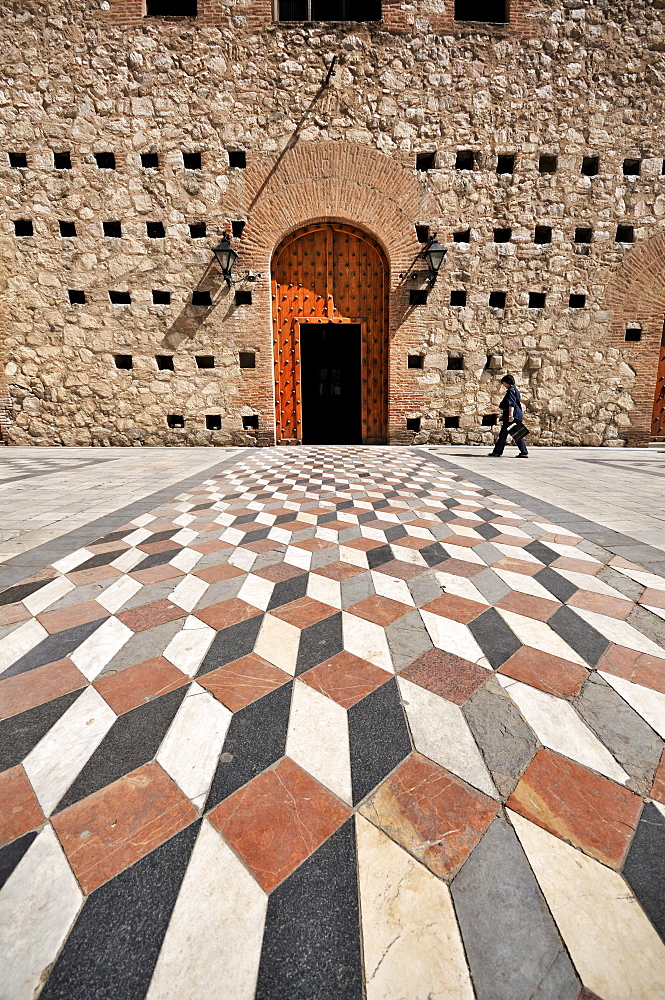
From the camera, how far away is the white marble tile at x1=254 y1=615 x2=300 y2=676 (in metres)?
1.50

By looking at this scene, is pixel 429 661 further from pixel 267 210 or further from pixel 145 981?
pixel 267 210

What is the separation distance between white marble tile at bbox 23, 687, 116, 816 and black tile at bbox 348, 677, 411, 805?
2.49 ft

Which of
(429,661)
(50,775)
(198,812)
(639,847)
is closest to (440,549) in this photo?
(429,661)

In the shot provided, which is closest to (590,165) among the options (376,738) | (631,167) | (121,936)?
(631,167)

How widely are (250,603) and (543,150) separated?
10623 mm

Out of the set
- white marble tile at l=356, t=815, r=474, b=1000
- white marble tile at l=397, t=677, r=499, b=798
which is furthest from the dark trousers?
Answer: white marble tile at l=356, t=815, r=474, b=1000

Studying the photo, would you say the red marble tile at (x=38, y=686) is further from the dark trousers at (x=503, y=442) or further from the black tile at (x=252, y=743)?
the dark trousers at (x=503, y=442)

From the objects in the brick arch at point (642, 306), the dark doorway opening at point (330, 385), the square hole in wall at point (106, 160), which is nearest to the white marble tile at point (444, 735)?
the dark doorway opening at point (330, 385)

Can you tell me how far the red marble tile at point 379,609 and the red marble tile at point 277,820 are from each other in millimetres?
805

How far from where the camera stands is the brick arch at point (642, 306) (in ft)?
26.3

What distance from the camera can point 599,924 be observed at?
0.73 meters

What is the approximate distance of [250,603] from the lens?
6.29 feet

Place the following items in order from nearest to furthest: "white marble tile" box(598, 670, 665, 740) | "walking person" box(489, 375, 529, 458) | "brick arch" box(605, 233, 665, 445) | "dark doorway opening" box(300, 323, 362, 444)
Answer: "white marble tile" box(598, 670, 665, 740), "walking person" box(489, 375, 529, 458), "brick arch" box(605, 233, 665, 445), "dark doorway opening" box(300, 323, 362, 444)

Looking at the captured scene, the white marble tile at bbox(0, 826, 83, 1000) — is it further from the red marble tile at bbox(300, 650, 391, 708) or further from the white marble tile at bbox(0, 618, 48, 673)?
the white marble tile at bbox(0, 618, 48, 673)
